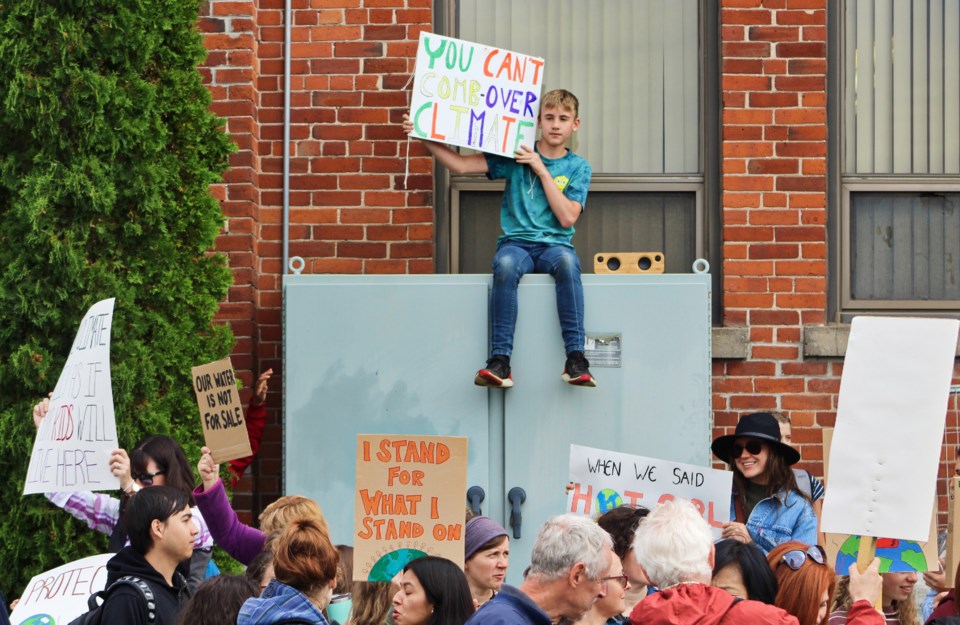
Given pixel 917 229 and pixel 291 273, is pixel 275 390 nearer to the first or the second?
pixel 291 273

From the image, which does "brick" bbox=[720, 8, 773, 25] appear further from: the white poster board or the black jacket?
the black jacket

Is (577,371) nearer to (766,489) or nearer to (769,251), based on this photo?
(766,489)

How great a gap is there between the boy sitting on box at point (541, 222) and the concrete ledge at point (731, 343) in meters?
1.05

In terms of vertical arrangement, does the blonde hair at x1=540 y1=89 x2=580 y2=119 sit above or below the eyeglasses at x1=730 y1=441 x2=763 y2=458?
above

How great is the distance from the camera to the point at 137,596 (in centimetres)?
462

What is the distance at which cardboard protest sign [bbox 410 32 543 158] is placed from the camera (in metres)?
7.41

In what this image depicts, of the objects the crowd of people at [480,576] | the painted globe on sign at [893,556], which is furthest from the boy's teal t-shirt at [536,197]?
the painted globe on sign at [893,556]

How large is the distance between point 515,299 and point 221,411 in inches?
67.2

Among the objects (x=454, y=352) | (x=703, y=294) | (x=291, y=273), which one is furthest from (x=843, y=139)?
(x=291, y=273)

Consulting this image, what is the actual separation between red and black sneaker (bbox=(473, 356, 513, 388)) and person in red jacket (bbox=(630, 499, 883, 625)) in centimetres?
266

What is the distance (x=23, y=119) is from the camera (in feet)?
22.8

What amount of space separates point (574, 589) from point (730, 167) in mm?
4418

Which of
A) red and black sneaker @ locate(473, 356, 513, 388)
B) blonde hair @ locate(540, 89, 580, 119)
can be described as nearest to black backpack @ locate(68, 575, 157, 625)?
red and black sneaker @ locate(473, 356, 513, 388)

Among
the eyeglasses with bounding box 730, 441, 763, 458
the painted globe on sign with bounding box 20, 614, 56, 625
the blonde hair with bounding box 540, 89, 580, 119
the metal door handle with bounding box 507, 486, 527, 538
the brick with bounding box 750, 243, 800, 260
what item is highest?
the blonde hair with bounding box 540, 89, 580, 119
